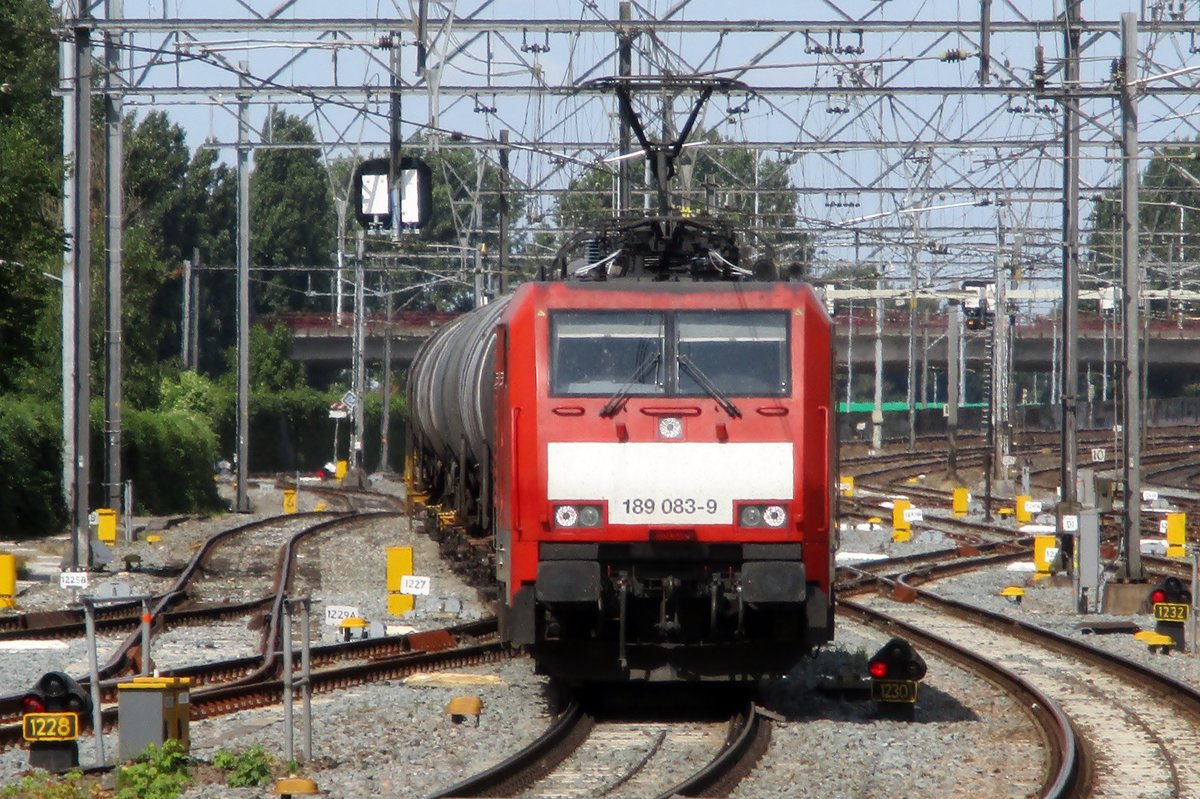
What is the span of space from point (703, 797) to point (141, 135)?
71027mm

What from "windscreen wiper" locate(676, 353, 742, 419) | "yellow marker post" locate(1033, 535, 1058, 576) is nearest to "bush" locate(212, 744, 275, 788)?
"windscreen wiper" locate(676, 353, 742, 419)

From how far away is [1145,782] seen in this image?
31.9 ft

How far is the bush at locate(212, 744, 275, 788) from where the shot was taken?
919 cm

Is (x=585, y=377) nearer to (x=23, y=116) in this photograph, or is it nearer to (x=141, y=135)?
(x=23, y=116)

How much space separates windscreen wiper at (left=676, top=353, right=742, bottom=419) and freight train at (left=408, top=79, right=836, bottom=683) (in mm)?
10

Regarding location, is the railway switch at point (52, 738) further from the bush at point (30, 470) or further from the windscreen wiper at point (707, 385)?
the bush at point (30, 470)

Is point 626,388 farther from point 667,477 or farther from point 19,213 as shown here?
point 19,213

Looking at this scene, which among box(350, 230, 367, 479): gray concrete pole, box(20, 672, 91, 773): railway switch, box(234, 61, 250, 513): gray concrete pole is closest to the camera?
box(20, 672, 91, 773): railway switch

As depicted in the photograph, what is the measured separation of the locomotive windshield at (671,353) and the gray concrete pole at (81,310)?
1326 cm

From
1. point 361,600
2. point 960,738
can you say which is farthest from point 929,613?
point 960,738

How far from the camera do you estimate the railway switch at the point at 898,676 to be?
11.8 metres

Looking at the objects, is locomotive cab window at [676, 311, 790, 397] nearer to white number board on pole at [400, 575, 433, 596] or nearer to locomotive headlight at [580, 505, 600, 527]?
locomotive headlight at [580, 505, 600, 527]

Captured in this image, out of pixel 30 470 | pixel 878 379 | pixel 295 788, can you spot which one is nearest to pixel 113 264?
pixel 30 470

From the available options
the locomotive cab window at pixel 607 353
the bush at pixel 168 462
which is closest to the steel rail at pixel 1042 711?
the locomotive cab window at pixel 607 353
